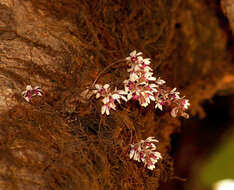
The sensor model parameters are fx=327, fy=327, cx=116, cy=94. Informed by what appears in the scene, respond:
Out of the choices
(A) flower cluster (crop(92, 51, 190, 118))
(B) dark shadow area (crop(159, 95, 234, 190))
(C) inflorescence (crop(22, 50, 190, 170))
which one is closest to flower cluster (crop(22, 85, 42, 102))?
(C) inflorescence (crop(22, 50, 190, 170))

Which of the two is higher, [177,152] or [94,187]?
[177,152]

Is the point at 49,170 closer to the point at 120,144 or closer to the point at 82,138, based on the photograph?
the point at 82,138

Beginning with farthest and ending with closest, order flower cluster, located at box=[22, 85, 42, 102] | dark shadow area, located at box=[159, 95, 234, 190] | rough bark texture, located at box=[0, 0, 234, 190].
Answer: dark shadow area, located at box=[159, 95, 234, 190], flower cluster, located at box=[22, 85, 42, 102], rough bark texture, located at box=[0, 0, 234, 190]

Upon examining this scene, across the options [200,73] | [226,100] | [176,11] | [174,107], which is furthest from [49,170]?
[226,100]

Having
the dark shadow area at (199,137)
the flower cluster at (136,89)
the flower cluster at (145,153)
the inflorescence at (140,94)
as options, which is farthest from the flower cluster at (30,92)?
the dark shadow area at (199,137)

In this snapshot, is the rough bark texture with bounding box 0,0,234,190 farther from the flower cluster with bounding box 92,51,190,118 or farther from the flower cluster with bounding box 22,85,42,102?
the flower cluster with bounding box 92,51,190,118

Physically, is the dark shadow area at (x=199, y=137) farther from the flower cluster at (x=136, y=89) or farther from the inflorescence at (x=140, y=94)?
the flower cluster at (x=136, y=89)
